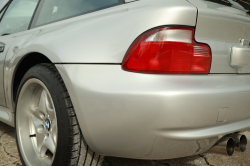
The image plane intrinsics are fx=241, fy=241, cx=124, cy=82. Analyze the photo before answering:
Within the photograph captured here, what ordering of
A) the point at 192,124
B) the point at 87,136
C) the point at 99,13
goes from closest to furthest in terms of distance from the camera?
the point at 192,124
the point at 87,136
the point at 99,13

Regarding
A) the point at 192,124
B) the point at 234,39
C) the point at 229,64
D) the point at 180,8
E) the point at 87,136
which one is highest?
the point at 180,8

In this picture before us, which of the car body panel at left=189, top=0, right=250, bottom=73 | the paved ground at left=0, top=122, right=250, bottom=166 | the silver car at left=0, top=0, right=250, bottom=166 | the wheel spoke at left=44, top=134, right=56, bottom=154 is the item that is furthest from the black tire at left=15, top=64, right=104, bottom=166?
the car body panel at left=189, top=0, right=250, bottom=73

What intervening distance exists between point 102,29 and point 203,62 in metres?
0.53

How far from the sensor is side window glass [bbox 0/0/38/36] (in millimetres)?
2162

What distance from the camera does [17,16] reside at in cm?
235

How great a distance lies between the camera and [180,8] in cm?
109

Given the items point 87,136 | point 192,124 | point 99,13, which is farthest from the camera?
point 99,13

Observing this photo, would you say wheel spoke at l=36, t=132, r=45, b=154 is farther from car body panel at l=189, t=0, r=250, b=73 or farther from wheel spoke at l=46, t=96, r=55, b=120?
car body panel at l=189, t=0, r=250, b=73

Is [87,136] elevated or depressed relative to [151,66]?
depressed

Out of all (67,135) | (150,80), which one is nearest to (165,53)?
(150,80)

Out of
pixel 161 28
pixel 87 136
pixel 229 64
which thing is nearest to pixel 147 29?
pixel 161 28

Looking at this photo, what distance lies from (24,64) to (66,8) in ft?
1.67

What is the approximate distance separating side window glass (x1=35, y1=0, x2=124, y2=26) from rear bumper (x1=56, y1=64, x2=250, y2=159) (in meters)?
0.48

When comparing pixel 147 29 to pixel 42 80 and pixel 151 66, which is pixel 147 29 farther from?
pixel 42 80
